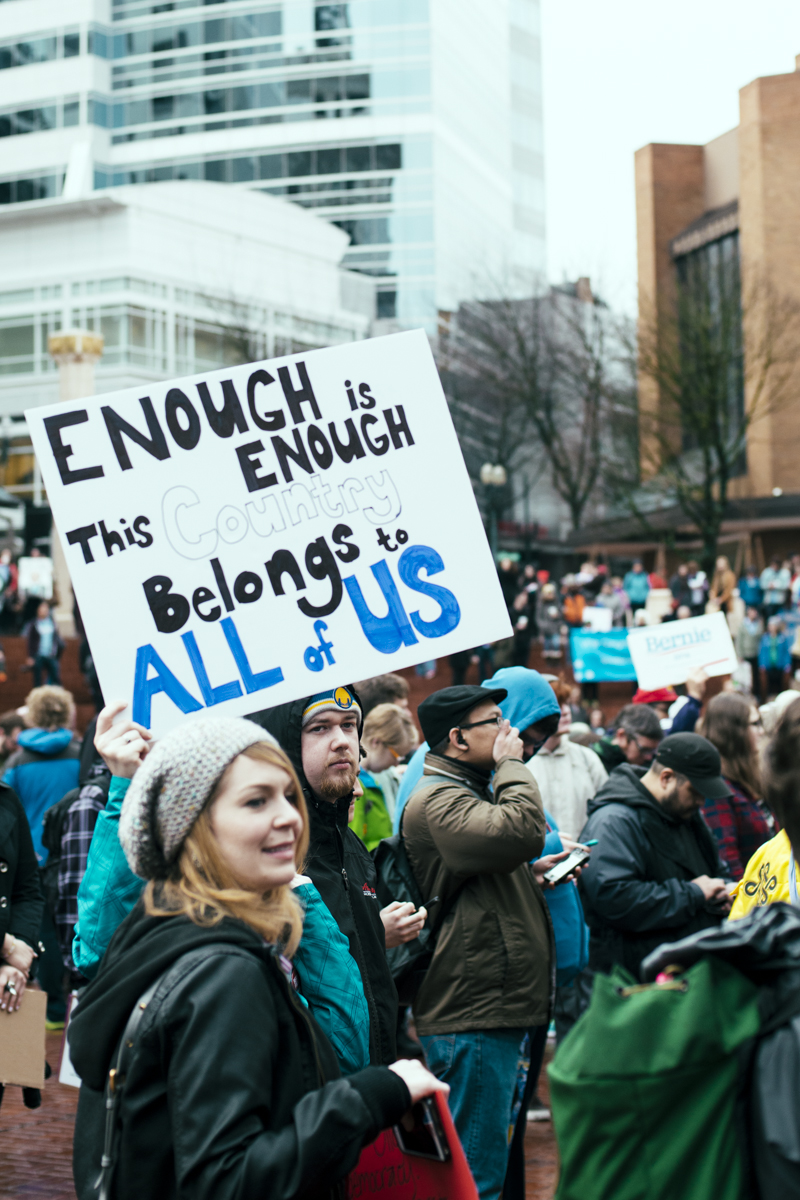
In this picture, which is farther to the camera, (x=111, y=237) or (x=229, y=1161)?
(x=111, y=237)

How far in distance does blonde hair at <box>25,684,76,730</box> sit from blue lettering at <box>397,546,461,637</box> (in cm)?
453

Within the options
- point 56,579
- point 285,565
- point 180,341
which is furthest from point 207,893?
point 180,341

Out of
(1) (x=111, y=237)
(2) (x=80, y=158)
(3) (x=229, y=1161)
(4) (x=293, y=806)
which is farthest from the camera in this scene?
(2) (x=80, y=158)

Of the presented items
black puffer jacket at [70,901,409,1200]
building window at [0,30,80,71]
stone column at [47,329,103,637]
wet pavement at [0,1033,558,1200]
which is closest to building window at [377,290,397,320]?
building window at [0,30,80,71]

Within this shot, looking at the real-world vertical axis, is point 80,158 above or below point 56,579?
above

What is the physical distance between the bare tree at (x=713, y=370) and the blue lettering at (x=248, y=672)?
98.8 feet

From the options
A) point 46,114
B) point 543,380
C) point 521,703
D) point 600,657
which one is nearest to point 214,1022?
point 521,703

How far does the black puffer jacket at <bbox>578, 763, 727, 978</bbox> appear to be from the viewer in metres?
4.61

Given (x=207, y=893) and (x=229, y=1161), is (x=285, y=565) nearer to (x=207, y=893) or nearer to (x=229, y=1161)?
(x=207, y=893)

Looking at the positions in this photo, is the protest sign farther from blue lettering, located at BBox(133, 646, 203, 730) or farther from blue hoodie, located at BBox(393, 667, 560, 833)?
blue hoodie, located at BBox(393, 667, 560, 833)

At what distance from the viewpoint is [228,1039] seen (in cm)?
196

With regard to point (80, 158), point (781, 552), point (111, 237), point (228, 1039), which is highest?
point (80, 158)

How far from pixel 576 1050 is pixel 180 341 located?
150 feet

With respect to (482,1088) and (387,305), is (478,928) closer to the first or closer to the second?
(482,1088)
